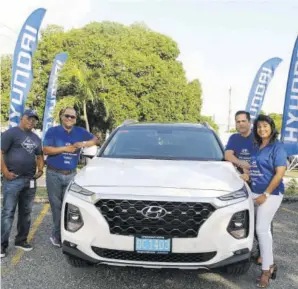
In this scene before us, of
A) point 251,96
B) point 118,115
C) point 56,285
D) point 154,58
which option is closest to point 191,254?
point 56,285

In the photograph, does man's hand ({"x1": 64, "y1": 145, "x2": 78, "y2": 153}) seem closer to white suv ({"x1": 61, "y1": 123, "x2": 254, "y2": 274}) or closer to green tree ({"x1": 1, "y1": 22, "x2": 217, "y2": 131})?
white suv ({"x1": 61, "y1": 123, "x2": 254, "y2": 274})

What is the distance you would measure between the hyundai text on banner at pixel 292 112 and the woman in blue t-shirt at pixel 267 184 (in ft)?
15.2

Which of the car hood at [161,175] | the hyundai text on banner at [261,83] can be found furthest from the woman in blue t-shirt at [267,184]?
the hyundai text on banner at [261,83]

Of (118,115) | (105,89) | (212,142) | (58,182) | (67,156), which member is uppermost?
(212,142)

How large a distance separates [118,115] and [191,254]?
890 inches

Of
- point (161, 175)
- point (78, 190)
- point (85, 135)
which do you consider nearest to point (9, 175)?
point (85, 135)

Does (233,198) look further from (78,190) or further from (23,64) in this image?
(23,64)

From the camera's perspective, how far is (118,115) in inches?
1001

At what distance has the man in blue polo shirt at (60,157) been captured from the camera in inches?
183

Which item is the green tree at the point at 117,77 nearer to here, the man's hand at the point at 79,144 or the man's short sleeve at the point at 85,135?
the man's short sleeve at the point at 85,135

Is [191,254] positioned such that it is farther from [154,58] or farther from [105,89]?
[154,58]

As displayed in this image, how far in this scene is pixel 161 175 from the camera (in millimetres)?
3432

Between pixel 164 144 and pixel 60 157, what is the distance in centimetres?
127

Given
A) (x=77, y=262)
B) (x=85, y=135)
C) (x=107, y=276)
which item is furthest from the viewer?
(x=85, y=135)
